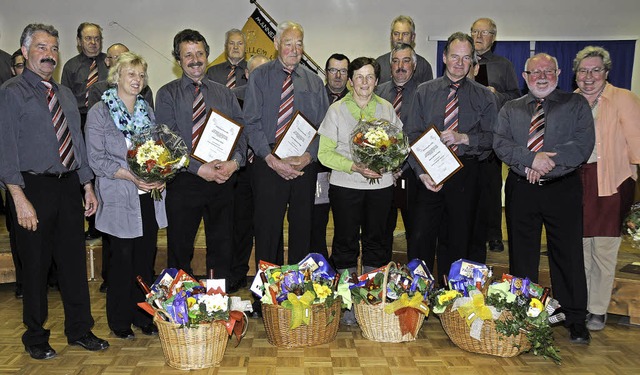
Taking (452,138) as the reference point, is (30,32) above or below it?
above

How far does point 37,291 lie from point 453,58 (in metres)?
2.91

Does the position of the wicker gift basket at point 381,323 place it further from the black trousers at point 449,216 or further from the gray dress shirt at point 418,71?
the gray dress shirt at point 418,71

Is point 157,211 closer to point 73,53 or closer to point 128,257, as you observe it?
point 128,257

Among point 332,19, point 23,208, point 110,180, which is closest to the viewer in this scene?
point 23,208

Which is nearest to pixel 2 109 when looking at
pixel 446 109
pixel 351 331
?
pixel 351 331

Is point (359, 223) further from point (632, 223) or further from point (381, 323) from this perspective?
point (632, 223)

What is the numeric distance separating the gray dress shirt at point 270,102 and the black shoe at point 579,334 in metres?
1.96

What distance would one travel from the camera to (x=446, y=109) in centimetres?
418

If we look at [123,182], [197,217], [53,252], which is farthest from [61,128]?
[197,217]

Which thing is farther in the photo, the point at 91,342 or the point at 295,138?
the point at 295,138

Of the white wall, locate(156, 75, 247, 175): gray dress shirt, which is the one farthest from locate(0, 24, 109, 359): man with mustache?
the white wall

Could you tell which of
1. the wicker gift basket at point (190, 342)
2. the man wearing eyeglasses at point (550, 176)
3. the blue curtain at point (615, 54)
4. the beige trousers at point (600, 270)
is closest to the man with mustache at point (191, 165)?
the wicker gift basket at point (190, 342)

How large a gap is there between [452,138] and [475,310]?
44.1 inches

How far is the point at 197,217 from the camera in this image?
3992 millimetres
